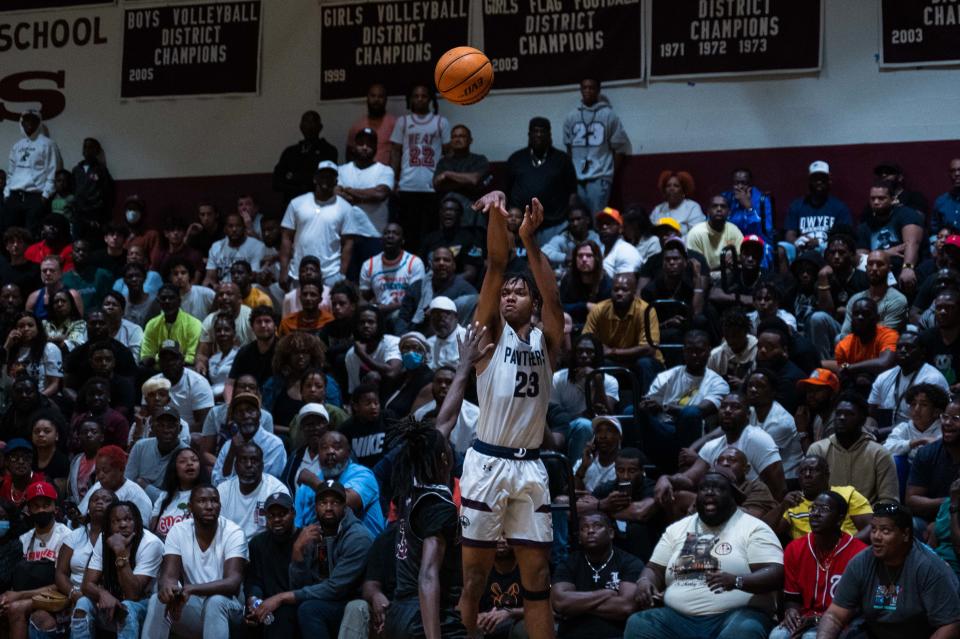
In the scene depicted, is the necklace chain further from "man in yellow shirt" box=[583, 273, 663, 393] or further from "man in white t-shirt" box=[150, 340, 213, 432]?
"man in white t-shirt" box=[150, 340, 213, 432]

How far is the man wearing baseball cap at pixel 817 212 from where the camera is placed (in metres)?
15.2

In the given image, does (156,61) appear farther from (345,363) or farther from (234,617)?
(234,617)

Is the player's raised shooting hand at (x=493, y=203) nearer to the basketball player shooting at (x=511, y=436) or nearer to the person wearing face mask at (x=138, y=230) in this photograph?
the basketball player shooting at (x=511, y=436)

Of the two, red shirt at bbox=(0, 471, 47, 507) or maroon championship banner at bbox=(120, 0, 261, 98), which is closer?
red shirt at bbox=(0, 471, 47, 507)

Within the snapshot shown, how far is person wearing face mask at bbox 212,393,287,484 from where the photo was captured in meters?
11.8

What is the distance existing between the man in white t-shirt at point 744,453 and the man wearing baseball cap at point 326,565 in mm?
2315

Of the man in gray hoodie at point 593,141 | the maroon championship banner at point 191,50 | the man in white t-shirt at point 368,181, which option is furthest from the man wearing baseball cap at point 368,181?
the maroon championship banner at point 191,50

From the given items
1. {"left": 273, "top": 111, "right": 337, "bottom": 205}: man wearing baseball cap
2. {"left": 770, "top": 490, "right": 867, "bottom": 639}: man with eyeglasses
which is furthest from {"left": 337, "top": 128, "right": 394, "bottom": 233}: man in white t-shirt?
{"left": 770, "top": 490, "right": 867, "bottom": 639}: man with eyeglasses

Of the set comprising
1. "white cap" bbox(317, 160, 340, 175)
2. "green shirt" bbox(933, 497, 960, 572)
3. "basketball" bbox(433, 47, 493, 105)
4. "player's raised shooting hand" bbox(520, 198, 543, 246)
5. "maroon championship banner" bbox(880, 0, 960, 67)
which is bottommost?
"green shirt" bbox(933, 497, 960, 572)

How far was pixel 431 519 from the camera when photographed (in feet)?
26.7

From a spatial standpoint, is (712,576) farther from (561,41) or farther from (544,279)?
(561,41)

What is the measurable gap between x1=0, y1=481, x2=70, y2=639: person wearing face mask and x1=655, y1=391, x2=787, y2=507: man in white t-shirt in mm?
5004

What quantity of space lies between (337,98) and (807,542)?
35.4 feet

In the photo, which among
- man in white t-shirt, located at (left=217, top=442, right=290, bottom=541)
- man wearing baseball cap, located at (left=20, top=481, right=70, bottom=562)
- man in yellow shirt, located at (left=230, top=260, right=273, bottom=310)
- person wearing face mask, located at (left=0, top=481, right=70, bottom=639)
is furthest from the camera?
man in yellow shirt, located at (left=230, top=260, right=273, bottom=310)
